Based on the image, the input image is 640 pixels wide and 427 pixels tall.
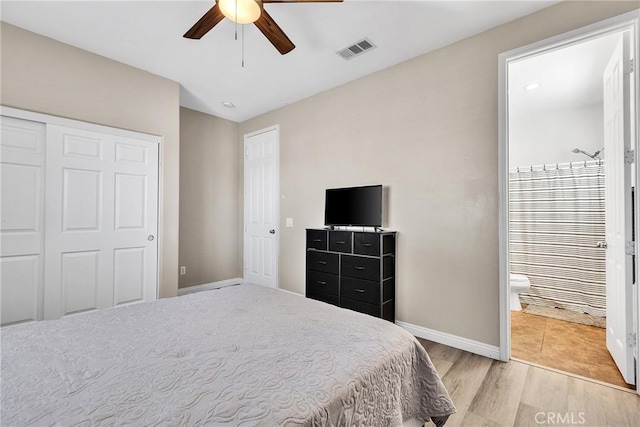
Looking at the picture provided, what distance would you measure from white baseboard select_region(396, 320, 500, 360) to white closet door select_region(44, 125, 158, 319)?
296cm

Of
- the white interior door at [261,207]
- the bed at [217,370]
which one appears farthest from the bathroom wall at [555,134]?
the bed at [217,370]

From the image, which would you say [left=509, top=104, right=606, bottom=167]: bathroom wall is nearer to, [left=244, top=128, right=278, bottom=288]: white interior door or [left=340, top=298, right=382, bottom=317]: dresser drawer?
[left=340, top=298, right=382, bottom=317]: dresser drawer

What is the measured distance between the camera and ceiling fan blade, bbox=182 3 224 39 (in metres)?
1.90

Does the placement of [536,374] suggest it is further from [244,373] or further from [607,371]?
[244,373]

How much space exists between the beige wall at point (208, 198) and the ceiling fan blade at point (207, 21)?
8.12ft

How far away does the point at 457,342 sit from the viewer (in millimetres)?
2639

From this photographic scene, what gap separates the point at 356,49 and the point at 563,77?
7.65 feet

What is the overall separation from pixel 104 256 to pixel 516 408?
379cm

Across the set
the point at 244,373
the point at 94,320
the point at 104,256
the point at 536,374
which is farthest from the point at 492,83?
the point at 104,256

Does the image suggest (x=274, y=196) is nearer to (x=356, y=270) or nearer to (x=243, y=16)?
(x=356, y=270)

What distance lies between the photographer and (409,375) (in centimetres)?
134

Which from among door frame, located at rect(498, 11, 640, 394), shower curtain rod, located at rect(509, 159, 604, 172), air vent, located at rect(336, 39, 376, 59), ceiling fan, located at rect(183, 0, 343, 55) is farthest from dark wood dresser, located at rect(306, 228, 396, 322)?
shower curtain rod, located at rect(509, 159, 604, 172)

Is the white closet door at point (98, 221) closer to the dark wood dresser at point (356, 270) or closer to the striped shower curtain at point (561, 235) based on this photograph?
the dark wood dresser at point (356, 270)

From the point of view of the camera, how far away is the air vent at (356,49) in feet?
9.00
